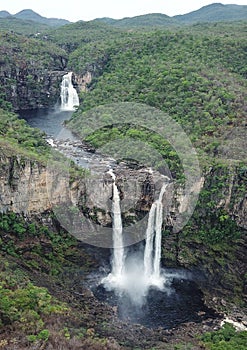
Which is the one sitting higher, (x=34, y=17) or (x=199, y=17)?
(x=34, y=17)

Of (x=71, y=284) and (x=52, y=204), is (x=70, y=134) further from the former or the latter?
(x=71, y=284)

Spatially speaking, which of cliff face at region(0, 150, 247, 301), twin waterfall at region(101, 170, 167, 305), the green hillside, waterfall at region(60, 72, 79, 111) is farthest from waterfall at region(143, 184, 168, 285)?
waterfall at region(60, 72, 79, 111)

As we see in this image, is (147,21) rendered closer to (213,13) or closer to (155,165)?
(213,13)

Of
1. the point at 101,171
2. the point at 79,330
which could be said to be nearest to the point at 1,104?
the point at 101,171


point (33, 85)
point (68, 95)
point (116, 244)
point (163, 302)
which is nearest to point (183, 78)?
point (116, 244)

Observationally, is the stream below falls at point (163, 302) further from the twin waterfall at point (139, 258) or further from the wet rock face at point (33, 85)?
the wet rock face at point (33, 85)

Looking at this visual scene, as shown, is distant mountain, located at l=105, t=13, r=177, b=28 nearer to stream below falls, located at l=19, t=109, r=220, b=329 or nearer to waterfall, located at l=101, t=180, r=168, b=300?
stream below falls, located at l=19, t=109, r=220, b=329

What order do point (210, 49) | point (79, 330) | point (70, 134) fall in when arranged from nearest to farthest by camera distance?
point (79, 330) → point (70, 134) → point (210, 49)
